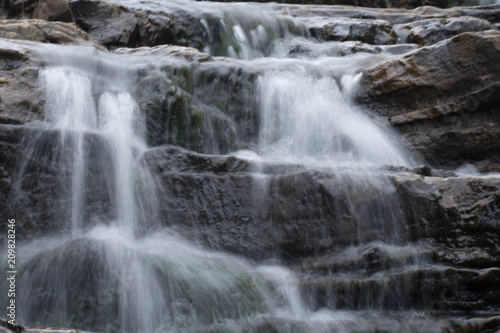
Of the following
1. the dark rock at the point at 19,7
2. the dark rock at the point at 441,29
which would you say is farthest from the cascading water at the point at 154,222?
the dark rock at the point at 19,7

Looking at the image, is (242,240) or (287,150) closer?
(242,240)

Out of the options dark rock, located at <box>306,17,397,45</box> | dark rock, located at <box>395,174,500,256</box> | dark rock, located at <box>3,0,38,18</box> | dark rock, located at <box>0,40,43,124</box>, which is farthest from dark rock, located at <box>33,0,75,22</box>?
dark rock, located at <box>395,174,500,256</box>

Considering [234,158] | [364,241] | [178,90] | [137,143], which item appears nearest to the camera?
[364,241]

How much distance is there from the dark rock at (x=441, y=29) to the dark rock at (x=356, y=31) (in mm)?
362

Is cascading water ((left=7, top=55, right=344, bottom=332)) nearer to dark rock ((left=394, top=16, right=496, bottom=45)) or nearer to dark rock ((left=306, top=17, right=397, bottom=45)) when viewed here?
dark rock ((left=306, top=17, right=397, bottom=45))

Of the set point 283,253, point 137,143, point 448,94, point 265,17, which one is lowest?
point 283,253

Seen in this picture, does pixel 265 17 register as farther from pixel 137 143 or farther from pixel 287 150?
pixel 137 143

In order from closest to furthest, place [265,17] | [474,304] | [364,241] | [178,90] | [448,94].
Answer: [474,304] → [364,241] → [178,90] → [448,94] → [265,17]

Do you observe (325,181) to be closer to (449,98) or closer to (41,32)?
(449,98)

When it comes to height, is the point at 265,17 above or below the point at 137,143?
above

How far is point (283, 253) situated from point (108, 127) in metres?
2.14

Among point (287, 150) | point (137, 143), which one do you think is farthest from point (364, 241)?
point (137, 143)

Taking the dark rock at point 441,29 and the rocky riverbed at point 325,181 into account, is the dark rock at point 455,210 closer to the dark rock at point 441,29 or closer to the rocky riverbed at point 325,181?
the rocky riverbed at point 325,181

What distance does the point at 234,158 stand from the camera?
421 cm
